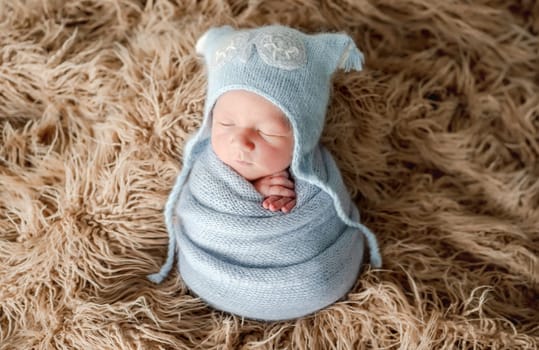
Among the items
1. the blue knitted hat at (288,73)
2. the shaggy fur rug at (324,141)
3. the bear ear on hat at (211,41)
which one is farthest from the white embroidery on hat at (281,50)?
the shaggy fur rug at (324,141)

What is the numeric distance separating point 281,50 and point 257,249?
0.33 meters

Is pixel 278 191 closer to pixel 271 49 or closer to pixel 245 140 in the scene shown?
pixel 245 140

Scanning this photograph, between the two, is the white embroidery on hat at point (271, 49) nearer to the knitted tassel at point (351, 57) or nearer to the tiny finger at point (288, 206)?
the knitted tassel at point (351, 57)

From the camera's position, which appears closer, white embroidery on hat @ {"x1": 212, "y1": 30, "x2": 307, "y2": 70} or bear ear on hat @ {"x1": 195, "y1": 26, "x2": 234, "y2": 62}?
white embroidery on hat @ {"x1": 212, "y1": 30, "x2": 307, "y2": 70}

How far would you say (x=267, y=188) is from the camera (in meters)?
1.06

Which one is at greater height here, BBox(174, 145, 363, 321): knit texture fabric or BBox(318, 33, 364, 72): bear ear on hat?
BBox(318, 33, 364, 72): bear ear on hat

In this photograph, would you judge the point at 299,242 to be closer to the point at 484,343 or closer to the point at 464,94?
the point at 484,343

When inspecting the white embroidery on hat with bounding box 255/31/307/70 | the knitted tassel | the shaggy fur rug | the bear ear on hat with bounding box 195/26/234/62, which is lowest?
the shaggy fur rug

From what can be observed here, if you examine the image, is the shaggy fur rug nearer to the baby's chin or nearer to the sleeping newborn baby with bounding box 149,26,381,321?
the sleeping newborn baby with bounding box 149,26,381,321

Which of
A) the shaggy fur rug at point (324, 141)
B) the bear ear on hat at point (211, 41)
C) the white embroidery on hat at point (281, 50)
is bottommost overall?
the shaggy fur rug at point (324, 141)

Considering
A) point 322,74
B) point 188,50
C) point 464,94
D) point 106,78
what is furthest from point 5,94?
point 464,94

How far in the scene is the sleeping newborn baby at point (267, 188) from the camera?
38.9 inches

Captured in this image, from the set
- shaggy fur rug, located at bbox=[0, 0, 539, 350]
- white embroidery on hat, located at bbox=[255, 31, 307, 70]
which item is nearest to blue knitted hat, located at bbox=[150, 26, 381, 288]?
white embroidery on hat, located at bbox=[255, 31, 307, 70]

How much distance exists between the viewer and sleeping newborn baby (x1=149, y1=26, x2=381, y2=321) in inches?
38.9
